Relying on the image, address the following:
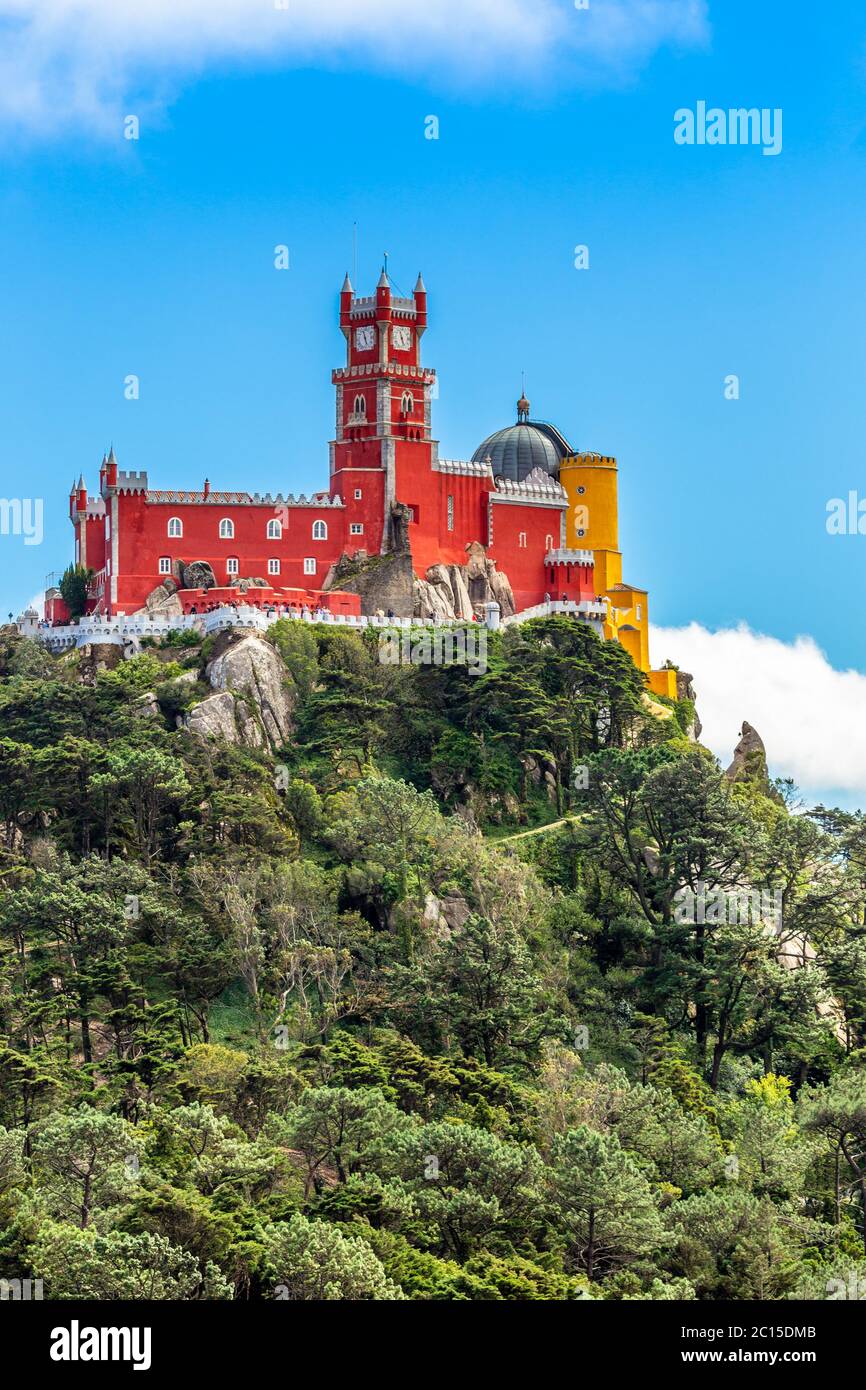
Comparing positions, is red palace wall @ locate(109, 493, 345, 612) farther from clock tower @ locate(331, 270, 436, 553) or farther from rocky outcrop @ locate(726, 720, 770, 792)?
rocky outcrop @ locate(726, 720, 770, 792)

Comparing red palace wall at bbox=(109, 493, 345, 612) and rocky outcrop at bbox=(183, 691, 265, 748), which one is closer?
rocky outcrop at bbox=(183, 691, 265, 748)

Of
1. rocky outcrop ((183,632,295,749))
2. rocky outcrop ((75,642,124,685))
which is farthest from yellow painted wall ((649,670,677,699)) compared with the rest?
rocky outcrop ((75,642,124,685))

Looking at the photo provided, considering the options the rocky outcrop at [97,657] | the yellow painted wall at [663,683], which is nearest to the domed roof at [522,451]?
the yellow painted wall at [663,683]

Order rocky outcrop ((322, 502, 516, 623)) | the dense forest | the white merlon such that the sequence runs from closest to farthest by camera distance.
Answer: the dense forest
rocky outcrop ((322, 502, 516, 623))
the white merlon

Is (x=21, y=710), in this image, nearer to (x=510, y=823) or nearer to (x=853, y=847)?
(x=510, y=823)

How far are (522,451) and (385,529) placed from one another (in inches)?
348

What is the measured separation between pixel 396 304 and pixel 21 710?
23.0 meters

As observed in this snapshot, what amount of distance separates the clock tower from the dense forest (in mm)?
8074

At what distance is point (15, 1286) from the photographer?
5816 cm

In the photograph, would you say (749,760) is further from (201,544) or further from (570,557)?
(201,544)

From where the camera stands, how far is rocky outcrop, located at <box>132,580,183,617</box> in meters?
95.4

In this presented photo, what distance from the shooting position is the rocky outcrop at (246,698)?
88250 mm

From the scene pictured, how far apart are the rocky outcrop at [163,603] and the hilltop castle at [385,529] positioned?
0.25 feet

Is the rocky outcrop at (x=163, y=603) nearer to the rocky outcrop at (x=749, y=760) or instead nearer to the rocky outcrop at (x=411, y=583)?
the rocky outcrop at (x=411, y=583)
